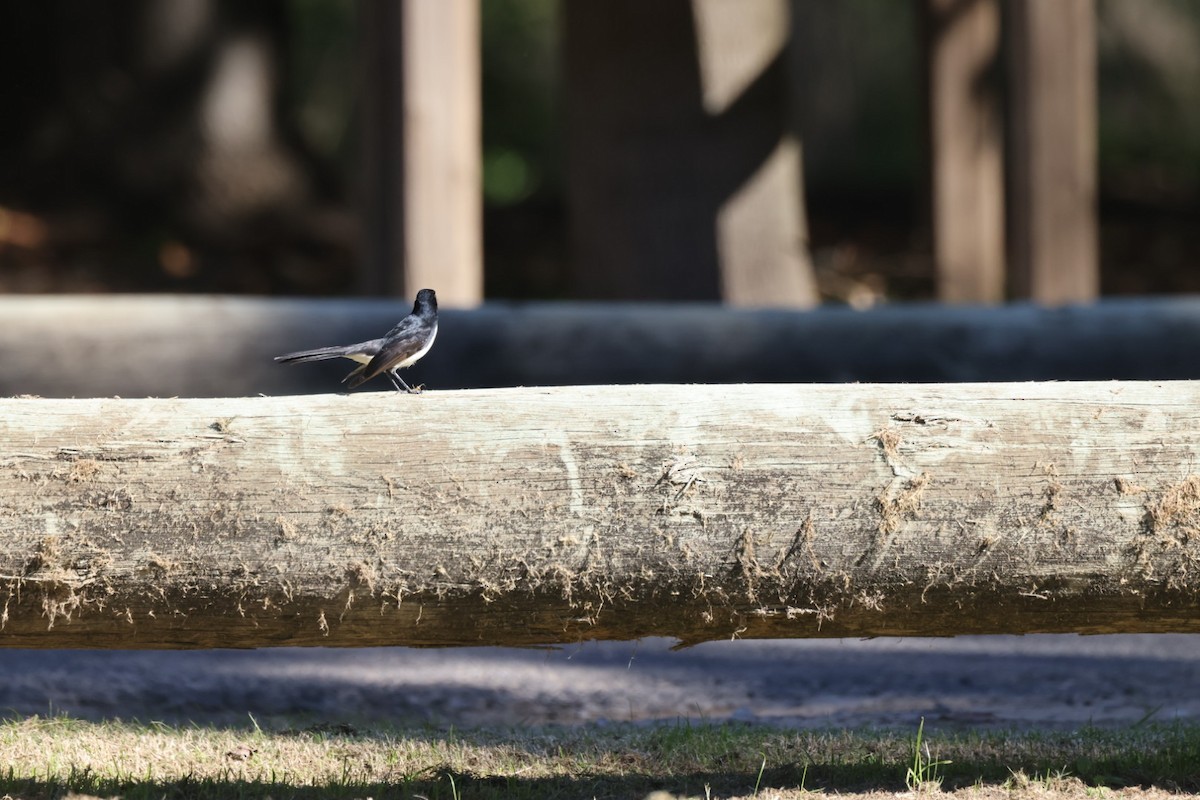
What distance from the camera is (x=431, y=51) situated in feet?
17.3

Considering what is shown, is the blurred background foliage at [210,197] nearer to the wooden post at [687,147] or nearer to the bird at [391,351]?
the wooden post at [687,147]

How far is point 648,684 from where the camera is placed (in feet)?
15.3

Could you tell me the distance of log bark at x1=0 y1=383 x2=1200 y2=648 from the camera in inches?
102

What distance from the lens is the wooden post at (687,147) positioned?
6242mm

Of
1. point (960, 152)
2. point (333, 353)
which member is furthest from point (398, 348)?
point (960, 152)

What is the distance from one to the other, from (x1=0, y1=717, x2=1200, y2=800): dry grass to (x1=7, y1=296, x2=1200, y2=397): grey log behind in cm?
171

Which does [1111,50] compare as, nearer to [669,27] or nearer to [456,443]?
[669,27]

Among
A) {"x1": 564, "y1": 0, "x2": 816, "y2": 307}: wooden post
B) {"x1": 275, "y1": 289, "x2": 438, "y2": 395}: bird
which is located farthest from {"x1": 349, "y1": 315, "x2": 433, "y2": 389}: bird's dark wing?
{"x1": 564, "y1": 0, "x2": 816, "y2": 307}: wooden post

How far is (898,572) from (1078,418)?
479mm

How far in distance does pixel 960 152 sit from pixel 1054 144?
204 centimetres

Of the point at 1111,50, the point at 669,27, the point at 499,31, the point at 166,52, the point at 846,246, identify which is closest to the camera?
the point at 669,27

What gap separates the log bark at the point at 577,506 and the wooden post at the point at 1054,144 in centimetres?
355

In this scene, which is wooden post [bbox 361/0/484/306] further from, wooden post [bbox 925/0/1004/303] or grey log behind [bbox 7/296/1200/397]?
wooden post [bbox 925/0/1004/303]

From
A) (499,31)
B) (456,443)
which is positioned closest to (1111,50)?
(499,31)
